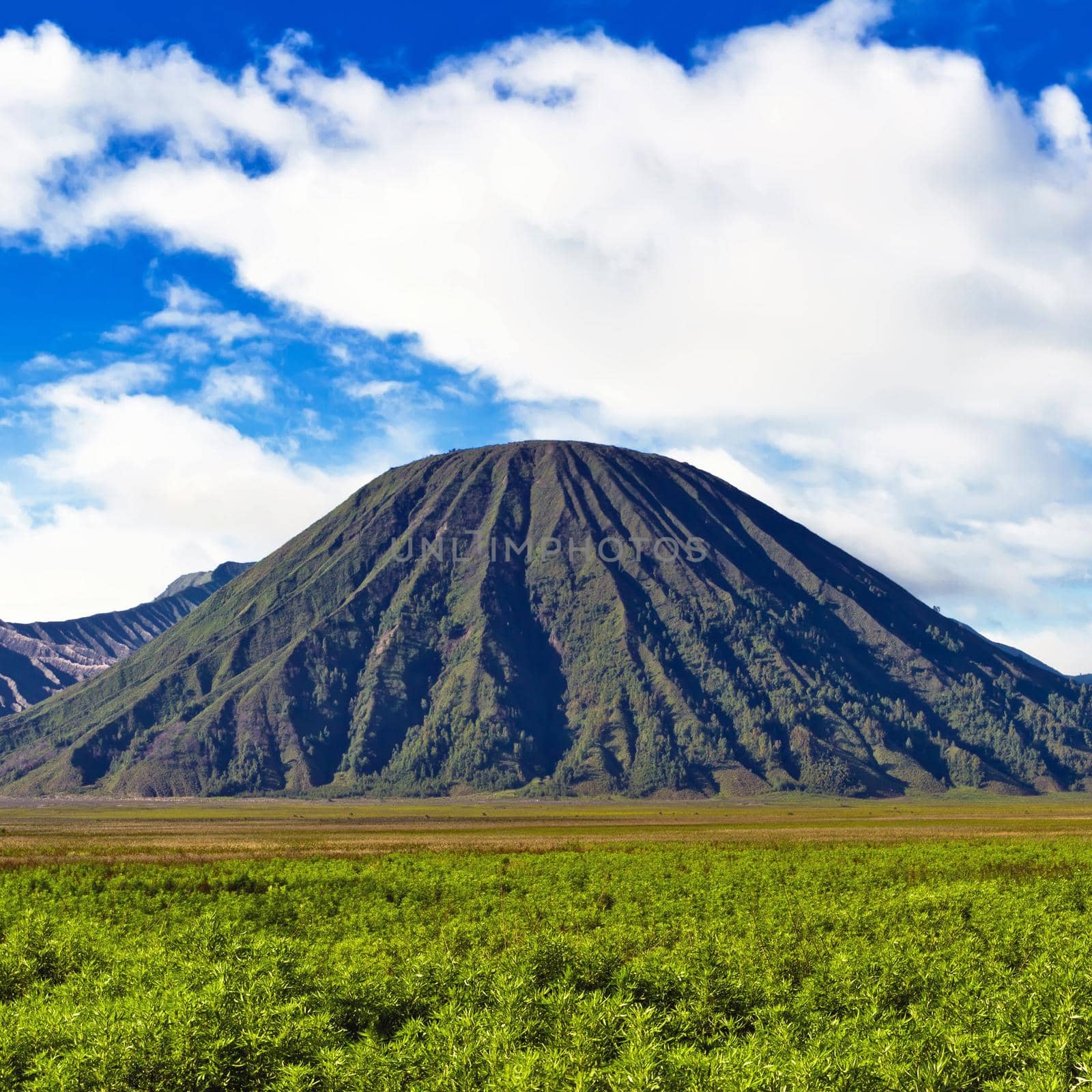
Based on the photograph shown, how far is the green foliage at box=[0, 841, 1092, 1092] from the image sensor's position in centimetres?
1680

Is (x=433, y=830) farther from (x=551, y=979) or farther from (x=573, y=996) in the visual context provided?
(x=573, y=996)

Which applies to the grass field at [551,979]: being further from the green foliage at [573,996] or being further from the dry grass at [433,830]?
the dry grass at [433,830]

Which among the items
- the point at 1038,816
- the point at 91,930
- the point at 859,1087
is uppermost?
the point at 859,1087

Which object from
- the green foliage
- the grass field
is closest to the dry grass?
the grass field

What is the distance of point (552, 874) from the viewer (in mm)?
59219

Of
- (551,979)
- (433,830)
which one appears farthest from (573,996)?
(433,830)

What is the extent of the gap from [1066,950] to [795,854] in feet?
157

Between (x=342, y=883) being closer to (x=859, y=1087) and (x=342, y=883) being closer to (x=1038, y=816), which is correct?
(x=859, y=1087)

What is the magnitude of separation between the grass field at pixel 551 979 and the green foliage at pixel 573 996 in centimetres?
7

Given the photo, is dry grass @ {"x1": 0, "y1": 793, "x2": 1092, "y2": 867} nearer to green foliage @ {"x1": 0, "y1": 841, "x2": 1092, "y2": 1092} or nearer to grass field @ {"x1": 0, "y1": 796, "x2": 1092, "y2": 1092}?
grass field @ {"x1": 0, "y1": 796, "x2": 1092, "y2": 1092}

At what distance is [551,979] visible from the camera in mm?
25922

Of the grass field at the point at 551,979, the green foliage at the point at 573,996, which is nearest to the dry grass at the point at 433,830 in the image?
the grass field at the point at 551,979

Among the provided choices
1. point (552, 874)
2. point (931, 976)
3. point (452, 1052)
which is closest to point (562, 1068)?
point (452, 1052)

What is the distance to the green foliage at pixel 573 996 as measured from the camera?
16797mm
